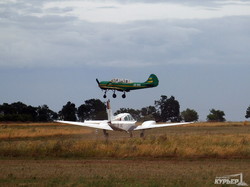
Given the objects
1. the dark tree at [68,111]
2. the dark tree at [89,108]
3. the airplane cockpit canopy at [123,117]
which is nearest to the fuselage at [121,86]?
the airplane cockpit canopy at [123,117]

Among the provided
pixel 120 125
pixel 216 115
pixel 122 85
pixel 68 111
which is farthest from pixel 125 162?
pixel 216 115

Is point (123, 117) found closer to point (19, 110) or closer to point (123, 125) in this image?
point (123, 125)

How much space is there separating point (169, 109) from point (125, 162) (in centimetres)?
12820

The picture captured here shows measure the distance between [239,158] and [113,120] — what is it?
20815 millimetres

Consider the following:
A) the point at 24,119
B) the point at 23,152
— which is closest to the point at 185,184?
the point at 23,152

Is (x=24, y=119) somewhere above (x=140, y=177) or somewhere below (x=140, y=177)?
above

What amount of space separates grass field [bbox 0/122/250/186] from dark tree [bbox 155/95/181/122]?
116 m

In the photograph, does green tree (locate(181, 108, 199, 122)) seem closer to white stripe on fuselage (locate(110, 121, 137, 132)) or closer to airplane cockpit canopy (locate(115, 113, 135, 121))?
airplane cockpit canopy (locate(115, 113, 135, 121))

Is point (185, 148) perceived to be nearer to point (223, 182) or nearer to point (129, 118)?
point (223, 182)

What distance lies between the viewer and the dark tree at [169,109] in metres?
154

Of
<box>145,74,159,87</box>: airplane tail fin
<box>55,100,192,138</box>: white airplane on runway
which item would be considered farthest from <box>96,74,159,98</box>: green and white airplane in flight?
<box>55,100,192,138</box>: white airplane on runway

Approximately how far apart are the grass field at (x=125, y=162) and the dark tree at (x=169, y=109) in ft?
379

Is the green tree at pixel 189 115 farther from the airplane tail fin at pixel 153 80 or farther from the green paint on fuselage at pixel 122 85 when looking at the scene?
the green paint on fuselage at pixel 122 85

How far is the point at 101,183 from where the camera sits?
20.1m
